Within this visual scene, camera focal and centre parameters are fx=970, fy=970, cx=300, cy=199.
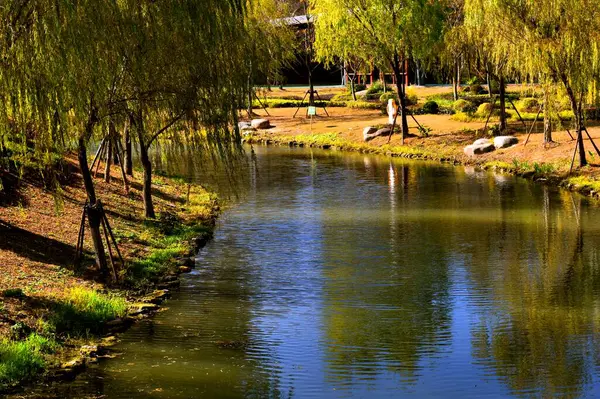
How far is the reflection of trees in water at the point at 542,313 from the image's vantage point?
46.8 ft

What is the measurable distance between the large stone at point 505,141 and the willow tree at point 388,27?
527cm

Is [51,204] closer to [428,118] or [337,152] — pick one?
[337,152]

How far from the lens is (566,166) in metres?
34.5

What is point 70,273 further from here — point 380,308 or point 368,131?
point 368,131

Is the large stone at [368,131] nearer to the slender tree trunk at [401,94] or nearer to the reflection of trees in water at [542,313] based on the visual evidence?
the slender tree trunk at [401,94]

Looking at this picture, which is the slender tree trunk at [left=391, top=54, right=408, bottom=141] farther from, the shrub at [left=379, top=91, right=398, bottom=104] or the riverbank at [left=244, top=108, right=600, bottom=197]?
the shrub at [left=379, top=91, right=398, bottom=104]

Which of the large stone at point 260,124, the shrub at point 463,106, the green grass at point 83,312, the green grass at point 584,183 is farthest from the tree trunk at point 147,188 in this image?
the large stone at point 260,124

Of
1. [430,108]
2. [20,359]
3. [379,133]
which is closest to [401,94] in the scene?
[379,133]

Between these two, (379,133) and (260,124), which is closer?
(379,133)

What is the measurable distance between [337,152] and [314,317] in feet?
98.6

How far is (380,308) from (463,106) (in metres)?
33.9

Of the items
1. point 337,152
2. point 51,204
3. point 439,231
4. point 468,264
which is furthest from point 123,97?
point 337,152

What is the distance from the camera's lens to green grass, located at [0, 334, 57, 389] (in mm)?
13164

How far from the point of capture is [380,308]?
1789 centimetres
